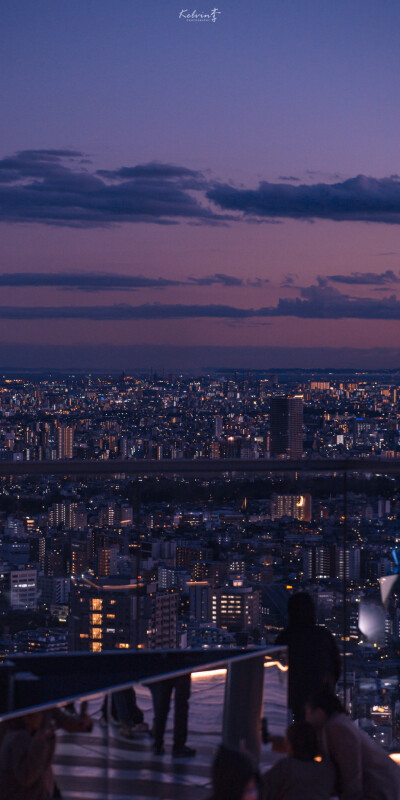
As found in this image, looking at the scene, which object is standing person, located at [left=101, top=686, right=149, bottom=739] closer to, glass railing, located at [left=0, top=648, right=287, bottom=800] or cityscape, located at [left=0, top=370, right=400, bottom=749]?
glass railing, located at [left=0, top=648, right=287, bottom=800]

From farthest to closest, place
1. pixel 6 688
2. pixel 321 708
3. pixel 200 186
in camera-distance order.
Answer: pixel 200 186 < pixel 321 708 < pixel 6 688

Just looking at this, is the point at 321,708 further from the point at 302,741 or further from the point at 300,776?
the point at 300,776

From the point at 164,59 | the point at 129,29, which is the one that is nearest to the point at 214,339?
the point at 164,59

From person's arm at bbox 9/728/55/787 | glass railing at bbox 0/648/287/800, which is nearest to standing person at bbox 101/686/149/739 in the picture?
glass railing at bbox 0/648/287/800

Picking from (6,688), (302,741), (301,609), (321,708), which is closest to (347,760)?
(302,741)

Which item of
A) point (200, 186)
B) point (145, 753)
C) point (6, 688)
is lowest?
point (145, 753)

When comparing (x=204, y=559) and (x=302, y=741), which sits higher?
(x=204, y=559)

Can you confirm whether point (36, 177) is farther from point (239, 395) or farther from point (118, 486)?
point (118, 486)
